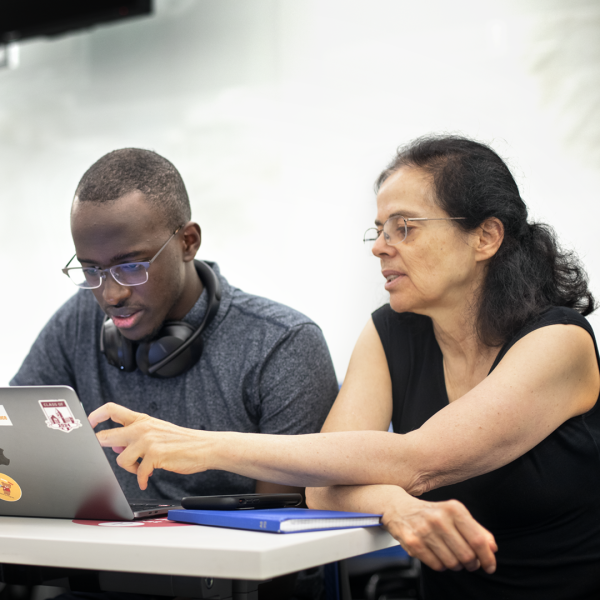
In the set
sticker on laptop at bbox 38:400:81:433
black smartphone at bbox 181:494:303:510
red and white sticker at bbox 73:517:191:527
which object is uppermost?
sticker on laptop at bbox 38:400:81:433

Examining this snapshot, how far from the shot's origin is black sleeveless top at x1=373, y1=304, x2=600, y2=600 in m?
1.08

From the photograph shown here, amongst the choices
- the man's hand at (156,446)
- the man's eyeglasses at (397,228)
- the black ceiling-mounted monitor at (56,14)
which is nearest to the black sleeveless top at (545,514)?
the man's eyeglasses at (397,228)

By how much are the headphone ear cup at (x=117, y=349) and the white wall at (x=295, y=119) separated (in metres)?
1.02

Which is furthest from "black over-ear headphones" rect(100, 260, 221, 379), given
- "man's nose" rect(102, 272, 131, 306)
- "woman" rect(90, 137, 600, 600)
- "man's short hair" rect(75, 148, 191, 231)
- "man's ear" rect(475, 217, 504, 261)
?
"man's ear" rect(475, 217, 504, 261)

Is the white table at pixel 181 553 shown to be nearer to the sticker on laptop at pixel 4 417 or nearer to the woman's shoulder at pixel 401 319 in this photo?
the sticker on laptop at pixel 4 417

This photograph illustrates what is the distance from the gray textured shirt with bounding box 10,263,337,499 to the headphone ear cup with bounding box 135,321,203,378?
57mm

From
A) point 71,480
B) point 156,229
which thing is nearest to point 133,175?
point 156,229

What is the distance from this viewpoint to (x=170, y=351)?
1.38 metres

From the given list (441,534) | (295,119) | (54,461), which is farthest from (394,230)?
(295,119)

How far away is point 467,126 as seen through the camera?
2.24 metres

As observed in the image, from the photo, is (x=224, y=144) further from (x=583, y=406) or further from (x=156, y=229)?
(x=583, y=406)

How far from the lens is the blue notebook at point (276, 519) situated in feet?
2.40

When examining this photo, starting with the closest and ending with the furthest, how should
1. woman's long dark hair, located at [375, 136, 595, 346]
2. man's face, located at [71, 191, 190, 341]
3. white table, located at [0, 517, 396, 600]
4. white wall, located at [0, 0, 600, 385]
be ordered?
white table, located at [0, 517, 396, 600] < woman's long dark hair, located at [375, 136, 595, 346] < man's face, located at [71, 191, 190, 341] < white wall, located at [0, 0, 600, 385]

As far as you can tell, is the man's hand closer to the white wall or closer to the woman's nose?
the woman's nose
